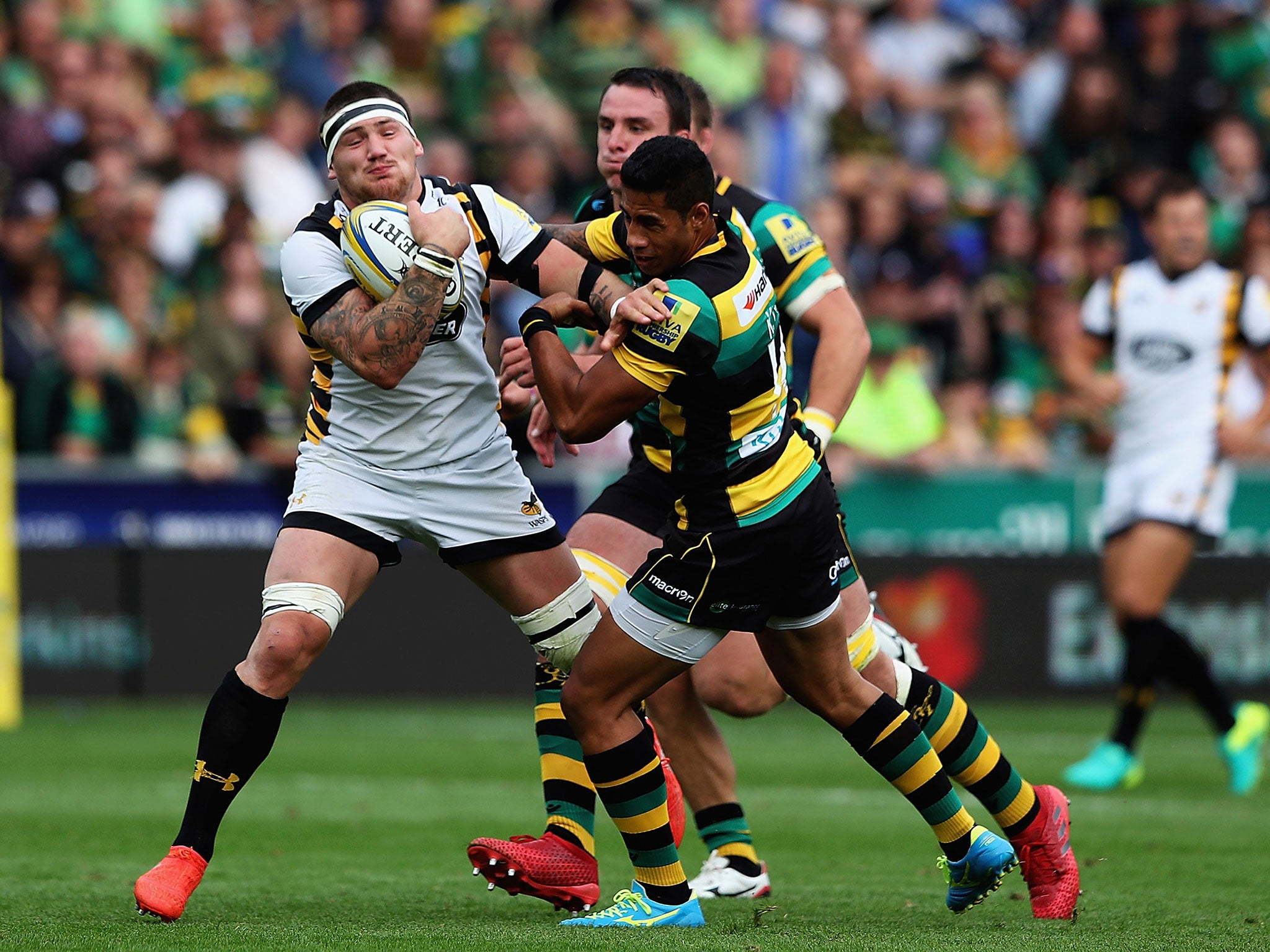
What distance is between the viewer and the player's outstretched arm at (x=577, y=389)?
5.20m

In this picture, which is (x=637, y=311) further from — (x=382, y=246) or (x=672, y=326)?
(x=382, y=246)

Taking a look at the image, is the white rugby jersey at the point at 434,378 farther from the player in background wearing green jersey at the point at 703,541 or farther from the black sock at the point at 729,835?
the black sock at the point at 729,835

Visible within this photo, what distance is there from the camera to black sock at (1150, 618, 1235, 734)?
960 centimetres

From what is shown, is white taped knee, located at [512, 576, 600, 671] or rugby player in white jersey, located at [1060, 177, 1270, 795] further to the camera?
rugby player in white jersey, located at [1060, 177, 1270, 795]

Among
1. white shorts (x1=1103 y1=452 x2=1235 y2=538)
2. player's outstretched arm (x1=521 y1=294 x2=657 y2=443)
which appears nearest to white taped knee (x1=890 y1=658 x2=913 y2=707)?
player's outstretched arm (x1=521 y1=294 x2=657 y2=443)

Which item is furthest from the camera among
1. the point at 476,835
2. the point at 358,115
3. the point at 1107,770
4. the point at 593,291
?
the point at 1107,770

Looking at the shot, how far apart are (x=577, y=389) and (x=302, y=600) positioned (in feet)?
3.45

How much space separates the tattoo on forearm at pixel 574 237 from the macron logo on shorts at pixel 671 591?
115cm

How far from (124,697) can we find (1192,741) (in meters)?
6.93

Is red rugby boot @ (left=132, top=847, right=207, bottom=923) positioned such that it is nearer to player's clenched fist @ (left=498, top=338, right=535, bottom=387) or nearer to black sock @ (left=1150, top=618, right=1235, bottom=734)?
player's clenched fist @ (left=498, top=338, right=535, bottom=387)

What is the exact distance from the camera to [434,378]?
19.4ft

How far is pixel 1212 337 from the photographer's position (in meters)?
9.95

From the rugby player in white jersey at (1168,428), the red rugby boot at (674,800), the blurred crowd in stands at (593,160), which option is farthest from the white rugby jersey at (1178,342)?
the red rugby boot at (674,800)

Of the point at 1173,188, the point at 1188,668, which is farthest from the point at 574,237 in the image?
the point at 1188,668
